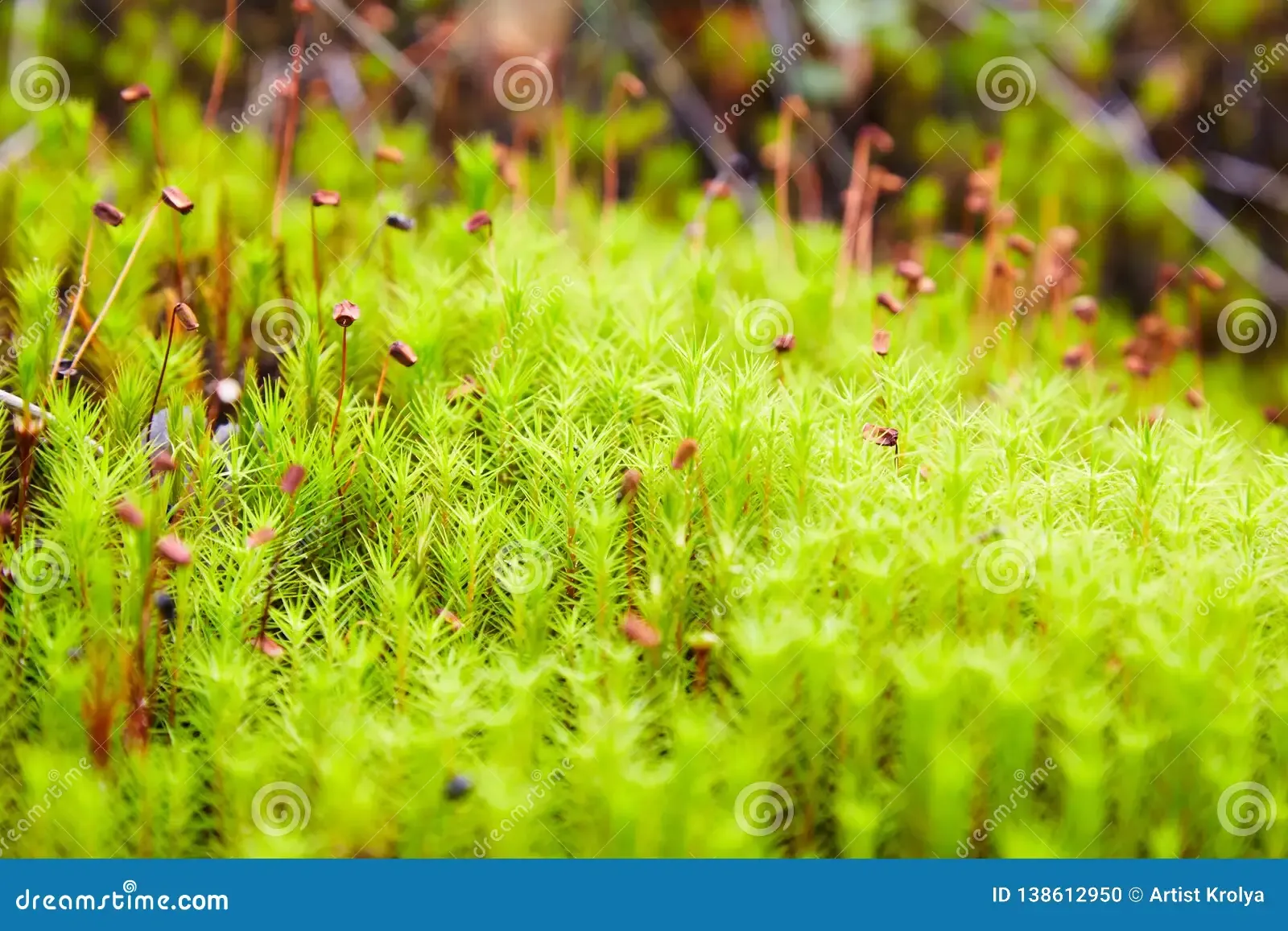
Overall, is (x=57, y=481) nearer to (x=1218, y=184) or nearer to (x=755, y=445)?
(x=755, y=445)

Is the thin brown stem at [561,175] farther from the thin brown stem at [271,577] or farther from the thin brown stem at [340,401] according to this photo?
the thin brown stem at [271,577]

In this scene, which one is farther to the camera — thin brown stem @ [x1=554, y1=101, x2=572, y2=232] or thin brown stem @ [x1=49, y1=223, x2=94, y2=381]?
thin brown stem @ [x1=554, y1=101, x2=572, y2=232]

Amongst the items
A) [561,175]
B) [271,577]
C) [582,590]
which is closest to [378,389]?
[271,577]

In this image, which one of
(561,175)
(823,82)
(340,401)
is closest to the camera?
(340,401)

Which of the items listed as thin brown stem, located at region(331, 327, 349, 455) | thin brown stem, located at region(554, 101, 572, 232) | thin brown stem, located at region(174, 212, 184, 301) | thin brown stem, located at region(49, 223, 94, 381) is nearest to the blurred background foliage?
thin brown stem, located at region(554, 101, 572, 232)

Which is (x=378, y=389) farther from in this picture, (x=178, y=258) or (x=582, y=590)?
(x=178, y=258)

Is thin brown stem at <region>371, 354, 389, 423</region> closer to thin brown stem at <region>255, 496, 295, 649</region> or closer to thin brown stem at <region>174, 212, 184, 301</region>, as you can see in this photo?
thin brown stem at <region>255, 496, 295, 649</region>

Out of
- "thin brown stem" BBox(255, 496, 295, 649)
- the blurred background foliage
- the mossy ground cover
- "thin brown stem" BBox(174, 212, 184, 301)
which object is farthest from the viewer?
the blurred background foliage

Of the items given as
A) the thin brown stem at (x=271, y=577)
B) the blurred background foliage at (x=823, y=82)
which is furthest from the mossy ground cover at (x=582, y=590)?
the blurred background foliage at (x=823, y=82)

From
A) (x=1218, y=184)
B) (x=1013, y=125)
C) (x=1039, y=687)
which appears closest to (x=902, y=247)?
(x=1013, y=125)
